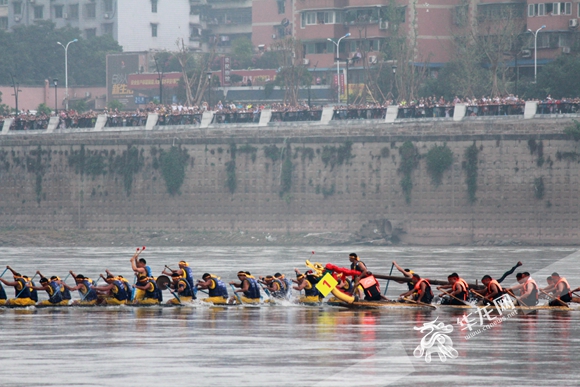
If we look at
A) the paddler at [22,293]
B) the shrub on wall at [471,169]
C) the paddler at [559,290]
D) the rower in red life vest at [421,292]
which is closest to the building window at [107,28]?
the shrub on wall at [471,169]

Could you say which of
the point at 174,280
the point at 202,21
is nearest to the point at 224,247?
the point at 174,280

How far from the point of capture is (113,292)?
35.4 meters

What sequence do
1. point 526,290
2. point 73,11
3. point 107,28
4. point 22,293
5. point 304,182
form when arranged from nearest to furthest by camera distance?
point 526,290 < point 22,293 < point 304,182 < point 107,28 < point 73,11

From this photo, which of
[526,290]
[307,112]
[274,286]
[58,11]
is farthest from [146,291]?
[58,11]

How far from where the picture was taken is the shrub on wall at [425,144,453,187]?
69000mm

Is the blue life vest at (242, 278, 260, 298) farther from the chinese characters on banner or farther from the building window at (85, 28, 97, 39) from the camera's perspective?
the building window at (85, 28, 97, 39)

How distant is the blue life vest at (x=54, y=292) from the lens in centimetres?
3566

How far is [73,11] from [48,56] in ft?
39.3

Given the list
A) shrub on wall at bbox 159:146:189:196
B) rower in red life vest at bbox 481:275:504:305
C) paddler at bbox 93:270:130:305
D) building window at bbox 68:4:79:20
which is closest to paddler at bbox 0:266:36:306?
paddler at bbox 93:270:130:305

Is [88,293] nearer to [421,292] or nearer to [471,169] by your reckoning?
[421,292]

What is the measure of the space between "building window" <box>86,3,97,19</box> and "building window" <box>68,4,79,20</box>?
1.68m

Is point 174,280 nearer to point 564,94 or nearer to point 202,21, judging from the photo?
point 564,94

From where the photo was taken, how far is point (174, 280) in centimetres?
3603

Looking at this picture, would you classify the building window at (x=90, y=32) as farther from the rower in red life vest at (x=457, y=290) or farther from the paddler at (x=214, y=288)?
the rower in red life vest at (x=457, y=290)
